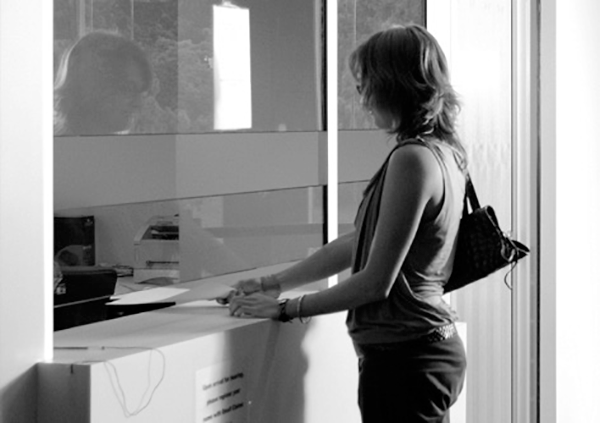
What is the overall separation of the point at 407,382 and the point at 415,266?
0.25m

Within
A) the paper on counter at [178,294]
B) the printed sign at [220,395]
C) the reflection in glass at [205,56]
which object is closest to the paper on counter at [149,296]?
the paper on counter at [178,294]

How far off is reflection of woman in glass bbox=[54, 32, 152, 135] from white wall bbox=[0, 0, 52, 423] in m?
0.11

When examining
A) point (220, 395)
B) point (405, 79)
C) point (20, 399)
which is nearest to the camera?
point (20, 399)

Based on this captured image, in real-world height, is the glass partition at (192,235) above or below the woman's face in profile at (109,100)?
below

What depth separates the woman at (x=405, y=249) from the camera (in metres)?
2.33

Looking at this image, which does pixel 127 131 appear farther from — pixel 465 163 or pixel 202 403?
pixel 465 163

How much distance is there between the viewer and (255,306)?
2.52m

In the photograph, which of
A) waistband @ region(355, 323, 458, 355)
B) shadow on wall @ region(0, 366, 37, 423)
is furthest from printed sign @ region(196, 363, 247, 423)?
shadow on wall @ region(0, 366, 37, 423)

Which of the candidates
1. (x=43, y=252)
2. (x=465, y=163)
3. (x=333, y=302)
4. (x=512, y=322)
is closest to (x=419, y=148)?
(x=465, y=163)

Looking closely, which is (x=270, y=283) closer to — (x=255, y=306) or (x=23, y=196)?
(x=255, y=306)

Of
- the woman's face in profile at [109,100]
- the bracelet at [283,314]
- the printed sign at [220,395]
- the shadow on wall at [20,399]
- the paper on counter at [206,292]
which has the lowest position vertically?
the printed sign at [220,395]

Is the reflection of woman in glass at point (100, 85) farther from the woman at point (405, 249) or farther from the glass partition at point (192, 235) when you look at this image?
the woman at point (405, 249)

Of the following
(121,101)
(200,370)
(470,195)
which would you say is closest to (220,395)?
(200,370)
